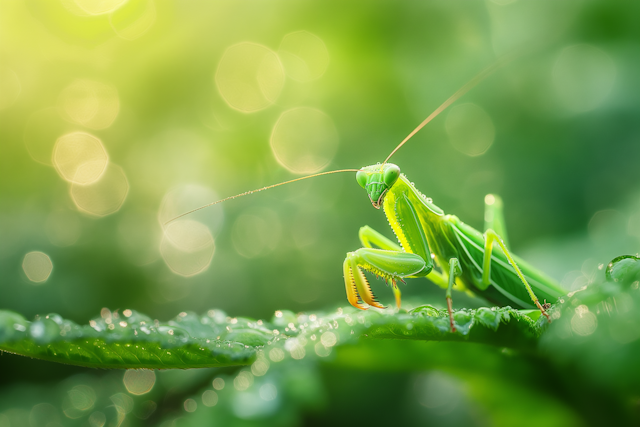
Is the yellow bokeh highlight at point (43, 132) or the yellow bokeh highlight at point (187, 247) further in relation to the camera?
the yellow bokeh highlight at point (43, 132)

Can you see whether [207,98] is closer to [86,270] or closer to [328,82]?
[328,82]

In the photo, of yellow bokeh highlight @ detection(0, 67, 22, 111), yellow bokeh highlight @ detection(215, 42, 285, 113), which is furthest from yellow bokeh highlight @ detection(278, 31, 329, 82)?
yellow bokeh highlight @ detection(0, 67, 22, 111)

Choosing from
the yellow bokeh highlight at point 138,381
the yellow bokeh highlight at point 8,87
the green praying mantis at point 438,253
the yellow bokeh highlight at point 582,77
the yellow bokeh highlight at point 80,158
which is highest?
the yellow bokeh highlight at point 582,77

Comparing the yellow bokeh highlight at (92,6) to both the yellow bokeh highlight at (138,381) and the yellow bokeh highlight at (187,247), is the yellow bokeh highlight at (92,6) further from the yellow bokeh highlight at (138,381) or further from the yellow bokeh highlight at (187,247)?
the yellow bokeh highlight at (138,381)

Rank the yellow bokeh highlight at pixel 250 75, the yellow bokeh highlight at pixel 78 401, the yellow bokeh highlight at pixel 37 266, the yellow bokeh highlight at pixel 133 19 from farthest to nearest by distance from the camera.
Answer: the yellow bokeh highlight at pixel 250 75 → the yellow bokeh highlight at pixel 133 19 → the yellow bokeh highlight at pixel 37 266 → the yellow bokeh highlight at pixel 78 401

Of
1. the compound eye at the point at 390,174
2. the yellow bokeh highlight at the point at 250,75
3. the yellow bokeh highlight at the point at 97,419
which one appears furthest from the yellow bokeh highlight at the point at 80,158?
the compound eye at the point at 390,174

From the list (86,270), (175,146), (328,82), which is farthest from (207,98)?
(86,270)
